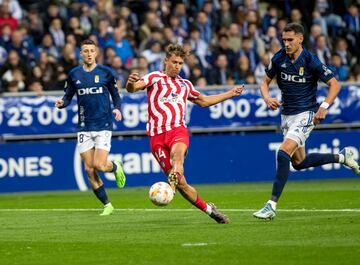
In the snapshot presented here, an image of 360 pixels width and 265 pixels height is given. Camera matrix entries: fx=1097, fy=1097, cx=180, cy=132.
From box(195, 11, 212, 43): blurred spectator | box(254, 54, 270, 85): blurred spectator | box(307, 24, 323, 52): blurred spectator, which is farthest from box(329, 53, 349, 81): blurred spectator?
box(195, 11, 212, 43): blurred spectator

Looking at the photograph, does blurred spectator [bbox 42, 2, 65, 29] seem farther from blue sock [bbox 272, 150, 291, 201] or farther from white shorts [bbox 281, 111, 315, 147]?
blue sock [bbox 272, 150, 291, 201]

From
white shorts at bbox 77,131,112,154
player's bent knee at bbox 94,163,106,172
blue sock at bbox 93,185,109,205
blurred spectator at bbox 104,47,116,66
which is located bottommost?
blue sock at bbox 93,185,109,205

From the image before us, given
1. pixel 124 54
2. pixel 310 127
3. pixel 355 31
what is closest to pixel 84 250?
pixel 310 127

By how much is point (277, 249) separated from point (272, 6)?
17.2 m

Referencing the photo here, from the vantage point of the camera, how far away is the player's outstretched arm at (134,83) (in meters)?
13.2

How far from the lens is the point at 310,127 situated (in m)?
14.8

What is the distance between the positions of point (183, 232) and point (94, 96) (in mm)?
4609

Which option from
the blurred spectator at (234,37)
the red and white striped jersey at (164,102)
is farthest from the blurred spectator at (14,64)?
the red and white striped jersey at (164,102)

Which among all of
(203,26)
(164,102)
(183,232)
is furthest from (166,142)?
(203,26)

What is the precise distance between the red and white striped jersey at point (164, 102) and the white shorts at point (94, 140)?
2821mm

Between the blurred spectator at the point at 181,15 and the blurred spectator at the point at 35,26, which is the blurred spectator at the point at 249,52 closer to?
the blurred spectator at the point at 181,15

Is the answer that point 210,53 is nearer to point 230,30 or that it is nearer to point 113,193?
point 230,30

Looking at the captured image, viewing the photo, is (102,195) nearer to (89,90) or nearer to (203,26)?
(89,90)

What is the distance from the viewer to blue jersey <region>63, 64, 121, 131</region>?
55.5 ft
